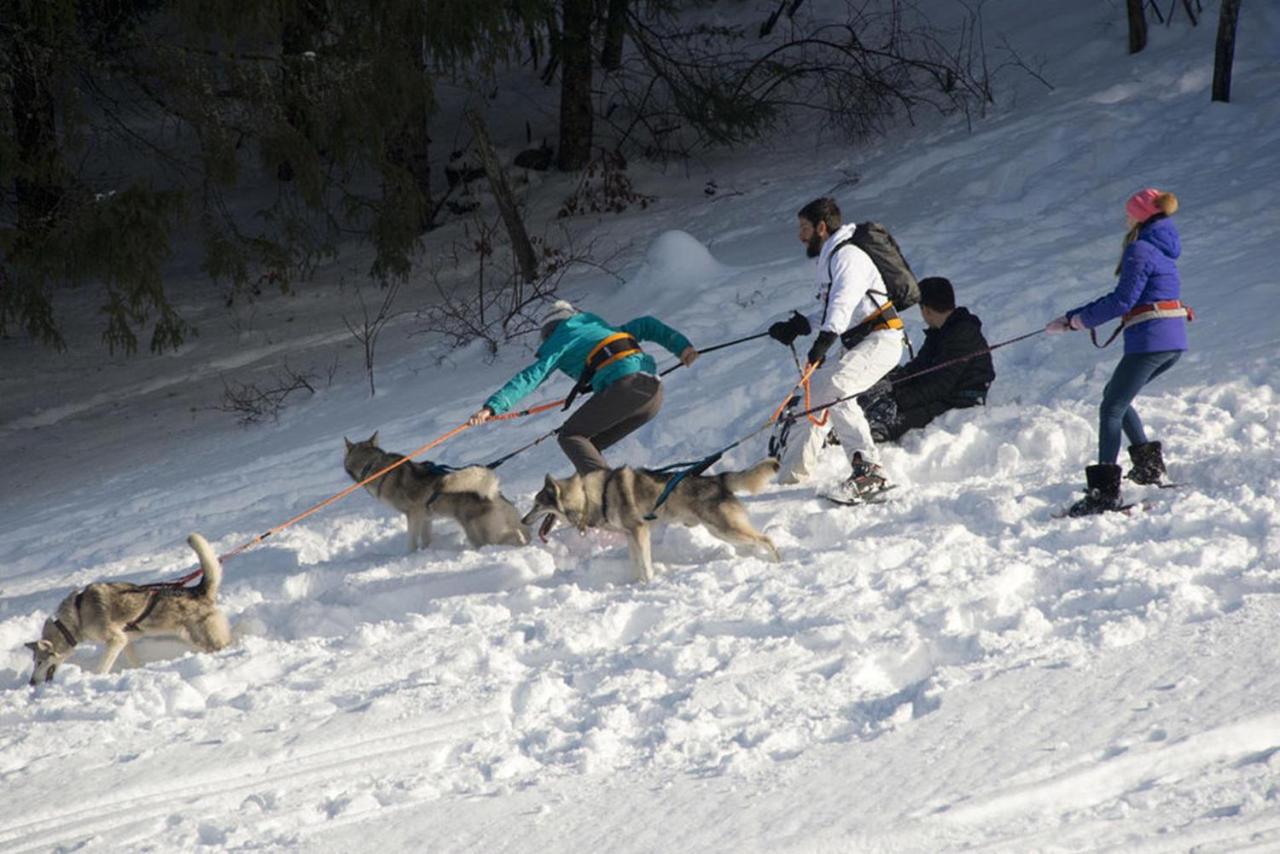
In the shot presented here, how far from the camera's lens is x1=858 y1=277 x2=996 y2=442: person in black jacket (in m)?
8.99

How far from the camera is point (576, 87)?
60.7 feet

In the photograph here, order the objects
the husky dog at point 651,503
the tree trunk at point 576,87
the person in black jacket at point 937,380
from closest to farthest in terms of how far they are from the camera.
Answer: the husky dog at point 651,503, the person in black jacket at point 937,380, the tree trunk at point 576,87

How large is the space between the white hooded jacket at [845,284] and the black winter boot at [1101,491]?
1.63m

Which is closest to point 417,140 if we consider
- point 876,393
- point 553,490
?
point 876,393

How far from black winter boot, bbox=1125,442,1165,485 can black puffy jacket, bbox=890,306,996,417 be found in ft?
5.50

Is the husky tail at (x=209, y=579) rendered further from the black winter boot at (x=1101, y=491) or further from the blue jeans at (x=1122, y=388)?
the blue jeans at (x=1122, y=388)

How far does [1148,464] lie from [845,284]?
200cm

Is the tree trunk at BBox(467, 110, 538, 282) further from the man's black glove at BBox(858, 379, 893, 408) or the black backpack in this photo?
the black backpack

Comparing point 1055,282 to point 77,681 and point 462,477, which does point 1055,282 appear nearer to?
point 462,477

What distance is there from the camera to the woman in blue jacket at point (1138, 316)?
710cm

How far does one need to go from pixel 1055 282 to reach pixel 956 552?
17.1 ft

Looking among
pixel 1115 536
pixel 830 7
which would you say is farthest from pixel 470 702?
pixel 830 7

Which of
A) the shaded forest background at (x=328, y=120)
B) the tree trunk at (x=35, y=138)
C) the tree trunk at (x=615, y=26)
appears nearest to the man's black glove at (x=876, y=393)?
the shaded forest background at (x=328, y=120)

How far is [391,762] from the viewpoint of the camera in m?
5.70
